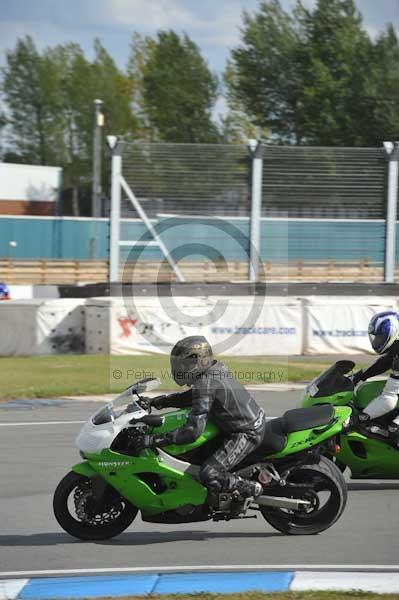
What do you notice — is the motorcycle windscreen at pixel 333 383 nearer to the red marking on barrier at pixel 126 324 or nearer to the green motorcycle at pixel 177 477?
the green motorcycle at pixel 177 477

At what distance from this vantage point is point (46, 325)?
65.3 feet

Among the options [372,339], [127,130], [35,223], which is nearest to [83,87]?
[127,130]

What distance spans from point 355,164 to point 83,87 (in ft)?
200

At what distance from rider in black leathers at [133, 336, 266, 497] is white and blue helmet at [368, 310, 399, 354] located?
2011 millimetres

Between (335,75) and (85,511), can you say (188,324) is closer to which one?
(85,511)

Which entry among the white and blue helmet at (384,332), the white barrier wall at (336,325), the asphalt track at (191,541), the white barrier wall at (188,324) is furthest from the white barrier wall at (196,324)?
the white and blue helmet at (384,332)

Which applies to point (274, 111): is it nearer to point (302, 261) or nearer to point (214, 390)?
Answer: point (302, 261)

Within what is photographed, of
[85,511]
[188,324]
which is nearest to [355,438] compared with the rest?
[85,511]

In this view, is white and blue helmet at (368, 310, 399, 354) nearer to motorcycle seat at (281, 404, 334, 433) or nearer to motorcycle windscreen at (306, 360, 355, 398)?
motorcycle windscreen at (306, 360, 355, 398)

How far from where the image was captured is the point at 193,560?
6707mm

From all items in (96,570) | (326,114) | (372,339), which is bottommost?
(96,570)

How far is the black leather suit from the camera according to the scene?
273 inches

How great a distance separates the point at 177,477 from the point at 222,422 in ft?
1.53

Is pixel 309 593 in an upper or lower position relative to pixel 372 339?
lower
